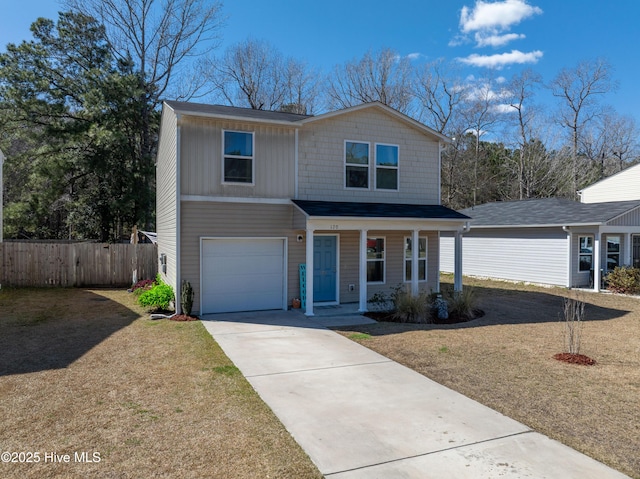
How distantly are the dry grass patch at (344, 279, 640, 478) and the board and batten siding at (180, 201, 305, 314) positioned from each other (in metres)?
3.32

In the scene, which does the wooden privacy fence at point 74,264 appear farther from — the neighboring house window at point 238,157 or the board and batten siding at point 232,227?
the neighboring house window at point 238,157

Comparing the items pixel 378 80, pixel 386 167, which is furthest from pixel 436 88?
pixel 386 167

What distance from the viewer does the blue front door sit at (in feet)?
41.2

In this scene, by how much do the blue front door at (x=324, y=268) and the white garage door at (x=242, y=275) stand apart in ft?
3.49

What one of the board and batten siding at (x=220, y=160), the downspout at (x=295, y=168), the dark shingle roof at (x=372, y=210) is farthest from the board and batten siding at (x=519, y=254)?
the board and batten siding at (x=220, y=160)

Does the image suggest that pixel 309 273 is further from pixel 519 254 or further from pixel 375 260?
pixel 519 254

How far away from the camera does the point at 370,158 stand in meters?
13.1

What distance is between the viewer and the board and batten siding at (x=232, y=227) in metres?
10.9

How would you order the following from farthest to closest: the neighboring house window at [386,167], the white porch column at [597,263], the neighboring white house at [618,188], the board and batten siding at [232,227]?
1. the neighboring white house at [618,188]
2. the white porch column at [597,263]
3. the neighboring house window at [386,167]
4. the board and batten siding at [232,227]

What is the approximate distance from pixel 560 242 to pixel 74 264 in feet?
63.9

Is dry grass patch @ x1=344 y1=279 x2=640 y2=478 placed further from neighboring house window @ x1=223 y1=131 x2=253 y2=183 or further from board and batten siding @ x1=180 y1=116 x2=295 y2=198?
neighboring house window @ x1=223 y1=131 x2=253 y2=183

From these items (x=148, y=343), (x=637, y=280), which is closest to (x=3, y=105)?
(x=148, y=343)

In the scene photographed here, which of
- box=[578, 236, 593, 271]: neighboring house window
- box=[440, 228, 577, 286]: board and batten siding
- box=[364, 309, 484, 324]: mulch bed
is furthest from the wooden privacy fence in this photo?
box=[578, 236, 593, 271]: neighboring house window

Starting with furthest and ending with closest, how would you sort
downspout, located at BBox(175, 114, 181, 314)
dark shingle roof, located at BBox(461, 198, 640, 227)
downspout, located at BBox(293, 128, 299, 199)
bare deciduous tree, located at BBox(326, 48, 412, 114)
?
1. bare deciduous tree, located at BBox(326, 48, 412, 114)
2. dark shingle roof, located at BBox(461, 198, 640, 227)
3. downspout, located at BBox(293, 128, 299, 199)
4. downspout, located at BBox(175, 114, 181, 314)
